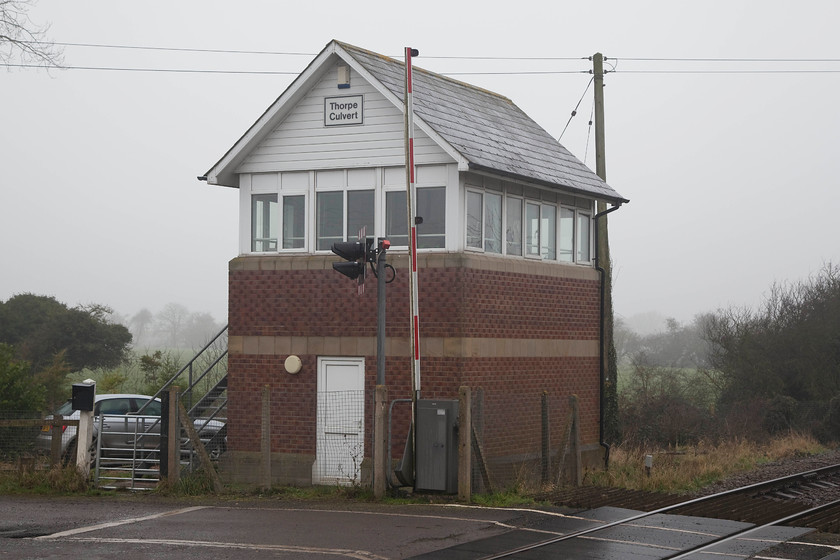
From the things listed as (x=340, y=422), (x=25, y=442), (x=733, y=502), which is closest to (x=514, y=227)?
(x=340, y=422)

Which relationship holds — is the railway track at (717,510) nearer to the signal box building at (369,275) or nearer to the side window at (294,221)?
the signal box building at (369,275)

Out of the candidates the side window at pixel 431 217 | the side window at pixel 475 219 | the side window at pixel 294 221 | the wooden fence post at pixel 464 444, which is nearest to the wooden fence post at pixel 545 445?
the wooden fence post at pixel 464 444

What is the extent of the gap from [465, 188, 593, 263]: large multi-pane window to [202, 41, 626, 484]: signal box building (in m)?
0.04

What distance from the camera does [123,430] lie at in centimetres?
2147

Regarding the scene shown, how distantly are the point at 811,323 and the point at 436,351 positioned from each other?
19361mm

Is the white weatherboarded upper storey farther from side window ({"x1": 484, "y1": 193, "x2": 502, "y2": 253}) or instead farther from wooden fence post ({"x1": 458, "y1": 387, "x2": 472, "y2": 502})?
wooden fence post ({"x1": 458, "y1": 387, "x2": 472, "y2": 502})

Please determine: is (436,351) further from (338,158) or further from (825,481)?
(825,481)

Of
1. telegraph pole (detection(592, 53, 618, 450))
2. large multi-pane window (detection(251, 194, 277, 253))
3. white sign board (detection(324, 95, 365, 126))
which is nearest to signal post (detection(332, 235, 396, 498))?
white sign board (detection(324, 95, 365, 126))

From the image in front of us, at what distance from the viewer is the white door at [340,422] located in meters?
17.9

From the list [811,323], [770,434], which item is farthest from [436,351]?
[811,323]

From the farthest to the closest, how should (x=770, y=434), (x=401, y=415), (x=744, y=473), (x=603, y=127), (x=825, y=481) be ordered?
(x=770, y=434) → (x=603, y=127) → (x=744, y=473) → (x=825, y=481) → (x=401, y=415)

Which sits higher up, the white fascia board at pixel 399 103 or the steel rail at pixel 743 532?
the white fascia board at pixel 399 103

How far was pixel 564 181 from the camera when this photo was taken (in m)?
19.8

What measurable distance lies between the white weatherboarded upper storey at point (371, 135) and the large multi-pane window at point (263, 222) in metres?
0.57
